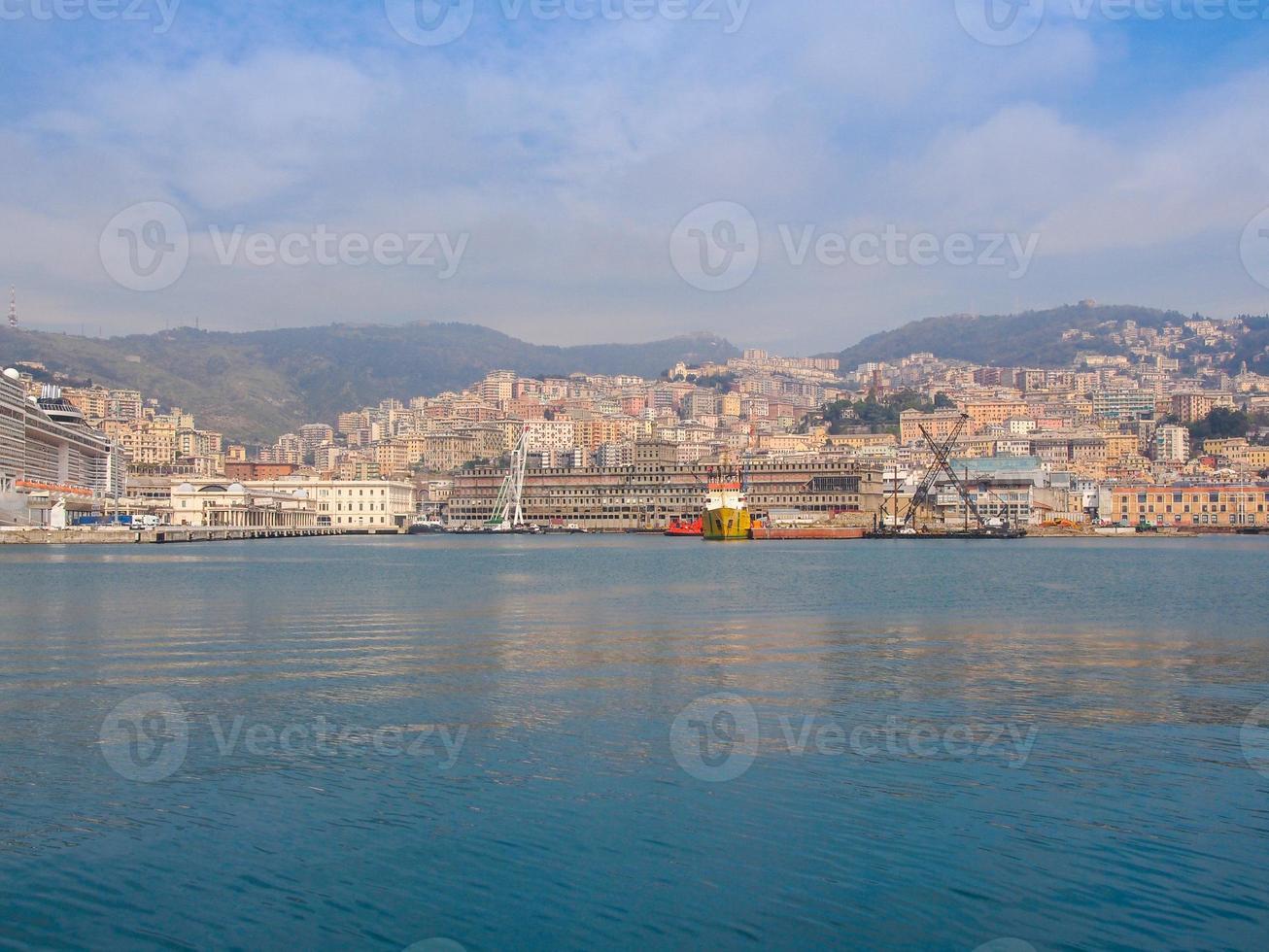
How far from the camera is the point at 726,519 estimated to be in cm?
7550

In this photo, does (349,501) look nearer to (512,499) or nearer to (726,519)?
(512,499)

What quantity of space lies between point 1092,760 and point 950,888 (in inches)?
137

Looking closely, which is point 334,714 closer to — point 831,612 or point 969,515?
point 831,612

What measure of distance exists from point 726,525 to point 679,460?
1912 inches

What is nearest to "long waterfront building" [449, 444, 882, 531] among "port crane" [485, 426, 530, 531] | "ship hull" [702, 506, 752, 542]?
"port crane" [485, 426, 530, 531]

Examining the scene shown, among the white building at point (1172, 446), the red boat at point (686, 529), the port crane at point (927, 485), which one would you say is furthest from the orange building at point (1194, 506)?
the white building at point (1172, 446)

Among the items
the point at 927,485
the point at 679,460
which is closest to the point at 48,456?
the point at 927,485

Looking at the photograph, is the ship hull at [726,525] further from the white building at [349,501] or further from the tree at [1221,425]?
the tree at [1221,425]

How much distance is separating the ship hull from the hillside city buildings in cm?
1463

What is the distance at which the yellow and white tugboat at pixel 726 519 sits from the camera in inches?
→ 2975

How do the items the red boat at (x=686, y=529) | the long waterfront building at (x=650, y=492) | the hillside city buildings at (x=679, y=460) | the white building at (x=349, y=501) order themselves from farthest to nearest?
the white building at (x=349, y=501) → the long waterfront building at (x=650, y=492) → the hillside city buildings at (x=679, y=460) → the red boat at (x=686, y=529)

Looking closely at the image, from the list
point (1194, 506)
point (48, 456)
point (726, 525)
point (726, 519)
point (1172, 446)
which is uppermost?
point (1172, 446)

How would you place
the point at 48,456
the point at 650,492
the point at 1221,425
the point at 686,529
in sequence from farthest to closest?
1. the point at 1221,425
2. the point at 650,492
3. the point at 686,529
4. the point at 48,456

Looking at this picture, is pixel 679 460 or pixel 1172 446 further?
pixel 1172 446
